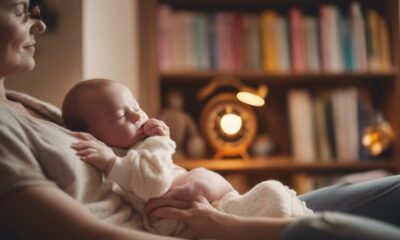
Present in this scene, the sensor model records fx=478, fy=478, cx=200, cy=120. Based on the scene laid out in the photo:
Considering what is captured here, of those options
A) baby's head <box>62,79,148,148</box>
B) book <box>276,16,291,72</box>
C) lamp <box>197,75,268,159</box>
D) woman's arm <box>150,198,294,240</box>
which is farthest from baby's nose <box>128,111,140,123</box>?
book <box>276,16,291,72</box>

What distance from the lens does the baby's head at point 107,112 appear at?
1.05 metres

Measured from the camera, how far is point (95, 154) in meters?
0.94

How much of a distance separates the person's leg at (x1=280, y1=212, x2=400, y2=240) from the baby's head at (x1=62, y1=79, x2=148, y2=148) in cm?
49

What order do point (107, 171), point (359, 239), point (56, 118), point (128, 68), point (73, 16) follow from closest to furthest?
point (359, 239)
point (107, 171)
point (56, 118)
point (73, 16)
point (128, 68)

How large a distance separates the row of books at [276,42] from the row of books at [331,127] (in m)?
0.17

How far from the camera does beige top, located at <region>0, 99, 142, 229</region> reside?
80 centimetres

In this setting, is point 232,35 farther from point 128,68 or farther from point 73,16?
point 73,16

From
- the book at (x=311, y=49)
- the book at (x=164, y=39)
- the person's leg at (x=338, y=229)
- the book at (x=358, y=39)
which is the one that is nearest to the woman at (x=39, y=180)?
the person's leg at (x=338, y=229)

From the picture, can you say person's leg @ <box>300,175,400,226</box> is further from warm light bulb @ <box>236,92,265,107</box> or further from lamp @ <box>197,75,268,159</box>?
A: lamp @ <box>197,75,268,159</box>

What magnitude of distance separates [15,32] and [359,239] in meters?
0.76

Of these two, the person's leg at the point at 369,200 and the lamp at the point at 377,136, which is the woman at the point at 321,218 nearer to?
the person's leg at the point at 369,200

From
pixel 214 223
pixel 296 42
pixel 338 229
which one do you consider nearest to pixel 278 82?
pixel 296 42

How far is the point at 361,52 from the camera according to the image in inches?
94.0

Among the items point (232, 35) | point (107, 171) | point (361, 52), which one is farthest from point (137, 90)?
point (107, 171)
